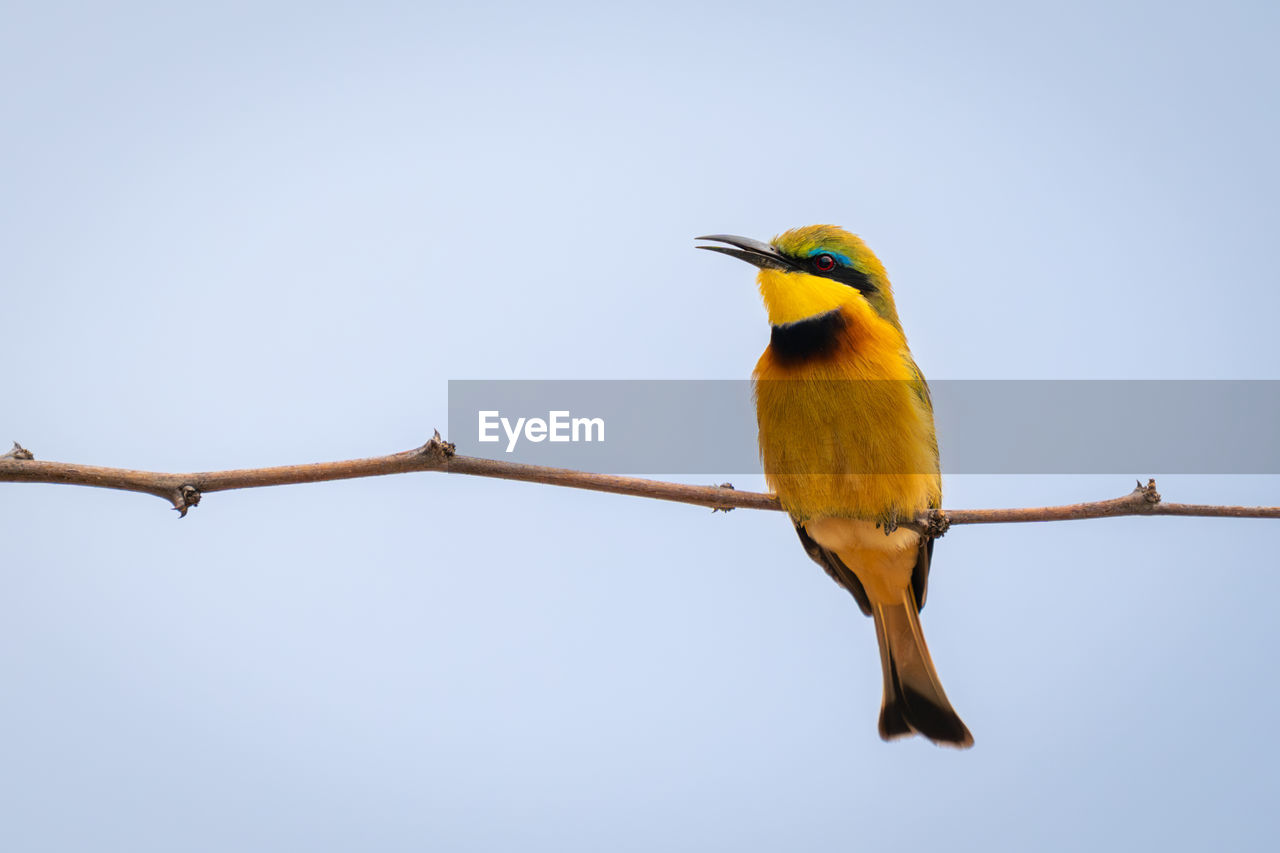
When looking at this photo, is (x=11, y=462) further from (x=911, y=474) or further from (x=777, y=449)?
(x=911, y=474)

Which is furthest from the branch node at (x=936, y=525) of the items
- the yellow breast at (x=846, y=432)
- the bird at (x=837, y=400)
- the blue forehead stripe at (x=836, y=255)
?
the blue forehead stripe at (x=836, y=255)

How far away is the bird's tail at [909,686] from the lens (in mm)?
1929

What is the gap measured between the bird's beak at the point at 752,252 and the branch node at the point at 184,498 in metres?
0.82

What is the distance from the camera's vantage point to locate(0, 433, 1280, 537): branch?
3.78 ft

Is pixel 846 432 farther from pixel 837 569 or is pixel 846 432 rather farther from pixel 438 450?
pixel 438 450

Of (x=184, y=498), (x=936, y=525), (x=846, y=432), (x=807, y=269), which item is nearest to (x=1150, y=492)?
(x=936, y=525)

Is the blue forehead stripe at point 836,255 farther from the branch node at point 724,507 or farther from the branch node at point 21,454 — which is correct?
the branch node at point 21,454

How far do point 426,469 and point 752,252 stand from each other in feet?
2.41

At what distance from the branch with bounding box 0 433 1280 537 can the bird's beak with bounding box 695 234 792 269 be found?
48 centimetres

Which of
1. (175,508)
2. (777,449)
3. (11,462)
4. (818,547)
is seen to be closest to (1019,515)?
(777,449)

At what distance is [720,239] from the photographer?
1612 millimetres

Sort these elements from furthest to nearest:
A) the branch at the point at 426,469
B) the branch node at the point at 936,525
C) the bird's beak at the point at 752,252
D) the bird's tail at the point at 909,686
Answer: the bird's tail at the point at 909,686 < the bird's beak at the point at 752,252 < the branch node at the point at 936,525 < the branch at the point at 426,469

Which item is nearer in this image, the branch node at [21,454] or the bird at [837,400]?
the branch node at [21,454]

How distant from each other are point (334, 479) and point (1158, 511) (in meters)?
1.01
